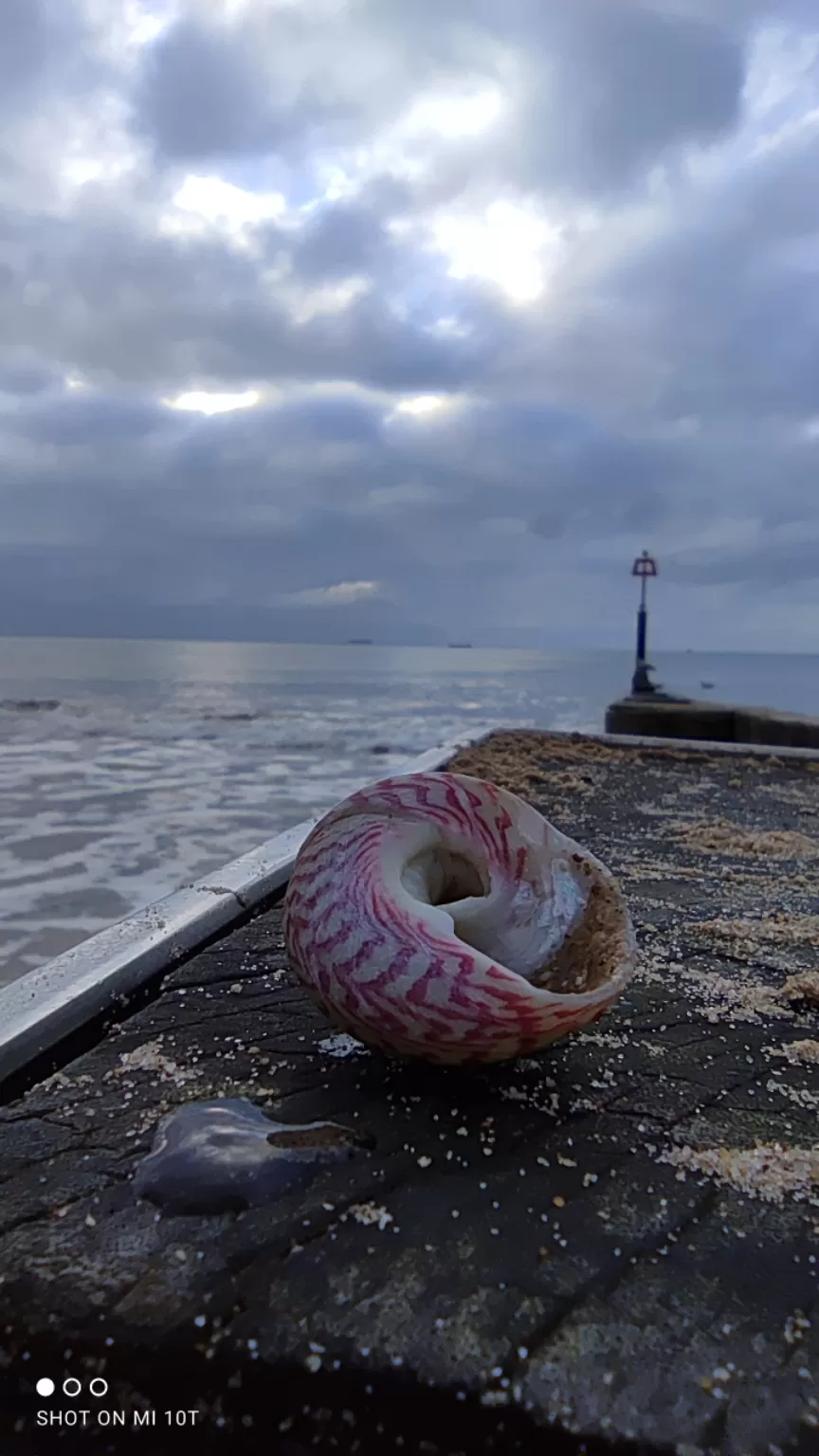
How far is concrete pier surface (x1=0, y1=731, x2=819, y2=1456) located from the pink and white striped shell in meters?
0.20

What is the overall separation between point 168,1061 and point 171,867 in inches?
193

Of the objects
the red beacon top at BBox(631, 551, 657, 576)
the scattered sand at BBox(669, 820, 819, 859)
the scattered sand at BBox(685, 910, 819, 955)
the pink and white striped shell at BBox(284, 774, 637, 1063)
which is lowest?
the scattered sand at BBox(685, 910, 819, 955)

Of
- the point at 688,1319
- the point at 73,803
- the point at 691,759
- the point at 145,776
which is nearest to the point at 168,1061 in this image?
the point at 688,1319


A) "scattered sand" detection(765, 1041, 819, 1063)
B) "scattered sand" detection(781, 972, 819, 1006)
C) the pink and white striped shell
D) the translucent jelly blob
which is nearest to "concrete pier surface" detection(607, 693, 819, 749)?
"scattered sand" detection(781, 972, 819, 1006)

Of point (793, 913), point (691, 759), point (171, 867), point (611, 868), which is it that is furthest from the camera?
point (691, 759)

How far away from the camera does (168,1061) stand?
2.00m

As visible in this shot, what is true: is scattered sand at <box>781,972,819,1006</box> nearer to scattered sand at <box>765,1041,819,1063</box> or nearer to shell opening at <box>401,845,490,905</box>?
scattered sand at <box>765,1041,819,1063</box>

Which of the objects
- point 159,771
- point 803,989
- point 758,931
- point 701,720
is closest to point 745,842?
point 758,931

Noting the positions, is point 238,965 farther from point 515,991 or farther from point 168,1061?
point 515,991

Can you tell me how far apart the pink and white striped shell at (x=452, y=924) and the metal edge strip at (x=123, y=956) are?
0.66m

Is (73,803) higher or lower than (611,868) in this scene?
lower

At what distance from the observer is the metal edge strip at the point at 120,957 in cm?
208

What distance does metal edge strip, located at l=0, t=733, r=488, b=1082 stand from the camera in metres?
2.08

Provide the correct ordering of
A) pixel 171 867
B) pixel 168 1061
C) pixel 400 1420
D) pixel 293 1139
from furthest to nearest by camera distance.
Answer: pixel 171 867
pixel 168 1061
pixel 293 1139
pixel 400 1420
